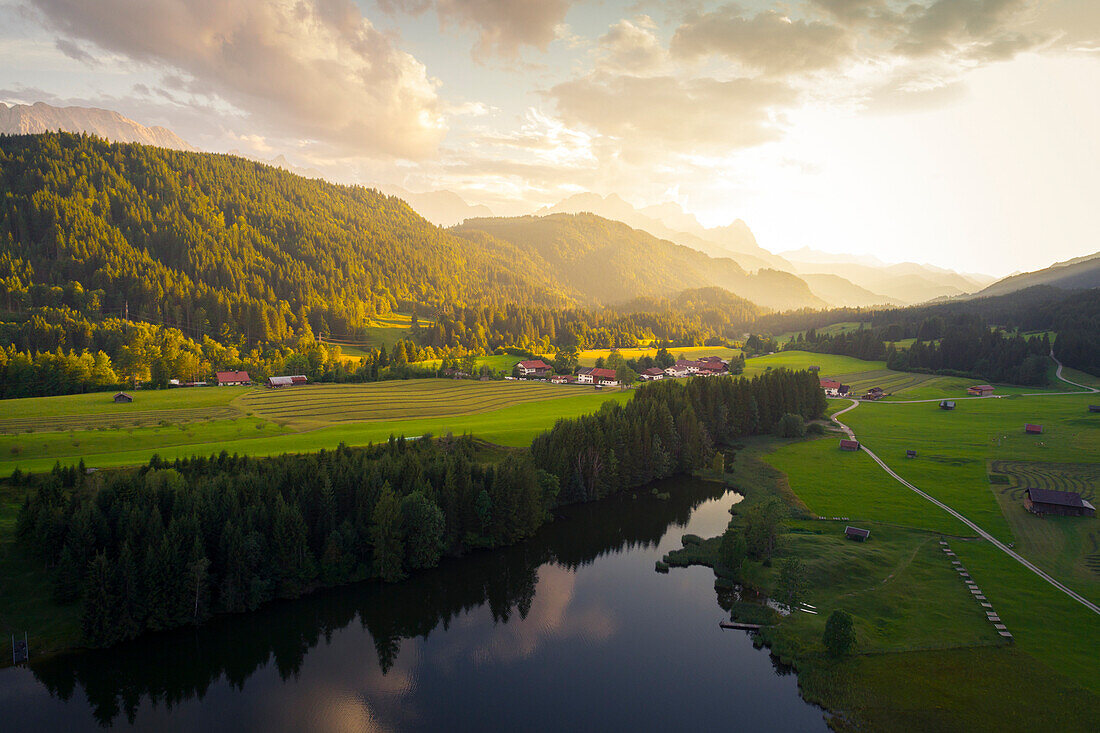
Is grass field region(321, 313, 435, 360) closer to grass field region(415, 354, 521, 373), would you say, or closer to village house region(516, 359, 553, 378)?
grass field region(415, 354, 521, 373)

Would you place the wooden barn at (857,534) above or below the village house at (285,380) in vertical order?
below

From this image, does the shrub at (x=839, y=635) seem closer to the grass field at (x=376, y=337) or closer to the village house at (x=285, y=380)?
the village house at (x=285, y=380)

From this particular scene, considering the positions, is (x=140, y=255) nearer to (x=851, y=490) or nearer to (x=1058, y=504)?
(x=851, y=490)

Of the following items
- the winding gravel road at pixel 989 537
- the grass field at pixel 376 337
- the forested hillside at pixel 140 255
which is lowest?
the winding gravel road at pixel 989 537

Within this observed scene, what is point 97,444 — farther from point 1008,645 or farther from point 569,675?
point 1008,645

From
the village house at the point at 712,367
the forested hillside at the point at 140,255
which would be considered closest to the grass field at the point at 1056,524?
the village house at the point at 712,367

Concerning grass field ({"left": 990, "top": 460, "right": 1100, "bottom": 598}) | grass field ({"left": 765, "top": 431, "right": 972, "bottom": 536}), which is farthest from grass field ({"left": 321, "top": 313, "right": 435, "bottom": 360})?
grass field ({"left": 990, "top": 460, "right": 1100, "bottom": 598})

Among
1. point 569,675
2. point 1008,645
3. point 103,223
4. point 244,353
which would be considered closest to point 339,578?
point 569,675

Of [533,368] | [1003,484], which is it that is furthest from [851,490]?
[533,368]
